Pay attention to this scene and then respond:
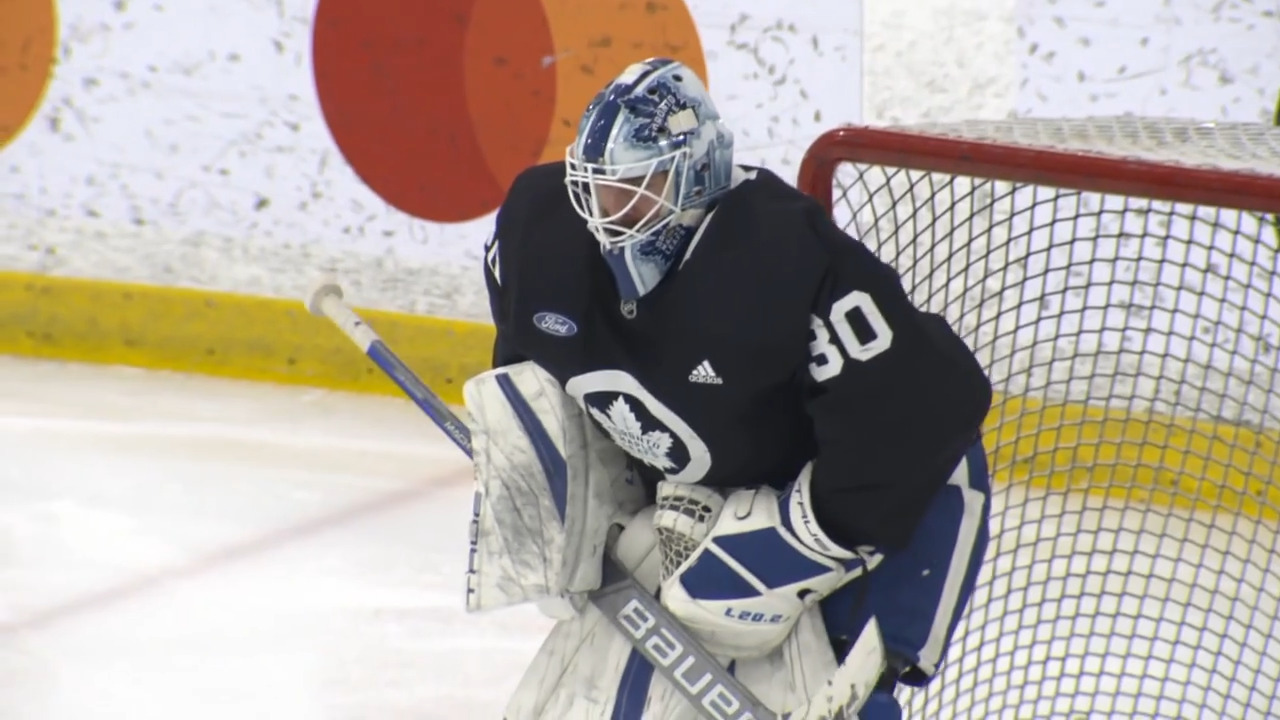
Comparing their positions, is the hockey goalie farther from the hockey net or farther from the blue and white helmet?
the hockey net

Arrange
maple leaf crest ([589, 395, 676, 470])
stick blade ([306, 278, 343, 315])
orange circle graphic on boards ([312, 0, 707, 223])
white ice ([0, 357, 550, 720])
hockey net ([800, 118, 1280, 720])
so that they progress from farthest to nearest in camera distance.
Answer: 1. orange circle graphic on boards ([312, 0, 707, 223])
2. white ice ([0, 357, 550, 720])
3. stick blade ([306, 278, 343, 315])
4. hockey net ([800, 118, 1280, 720])
5. maple leaf crest ([589, 395, 676, 470])

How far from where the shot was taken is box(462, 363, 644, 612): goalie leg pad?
1.33 meters

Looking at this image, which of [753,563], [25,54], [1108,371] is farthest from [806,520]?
[25,54]

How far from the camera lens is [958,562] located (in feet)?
4.32

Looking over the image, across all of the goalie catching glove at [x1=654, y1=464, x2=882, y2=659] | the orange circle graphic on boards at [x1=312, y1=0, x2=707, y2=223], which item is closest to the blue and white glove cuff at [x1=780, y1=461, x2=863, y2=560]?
the goalie catching glove at [x1=654, y1=464, x2=882, y2=659]

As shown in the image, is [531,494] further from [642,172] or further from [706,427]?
[642,172]

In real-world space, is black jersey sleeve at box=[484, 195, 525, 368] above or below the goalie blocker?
above

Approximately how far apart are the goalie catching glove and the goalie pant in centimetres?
3

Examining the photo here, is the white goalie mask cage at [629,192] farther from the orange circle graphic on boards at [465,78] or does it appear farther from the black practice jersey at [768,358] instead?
the orange circle graphic on boards at [465,78]

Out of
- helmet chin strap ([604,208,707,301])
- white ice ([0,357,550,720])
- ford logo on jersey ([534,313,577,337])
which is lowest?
white ice ([0,357,550,720])

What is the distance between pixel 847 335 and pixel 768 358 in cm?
7

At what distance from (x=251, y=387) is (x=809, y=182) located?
1.98 metres

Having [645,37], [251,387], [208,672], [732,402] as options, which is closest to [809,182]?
[732,402]

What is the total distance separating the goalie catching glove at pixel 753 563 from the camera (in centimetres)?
125
